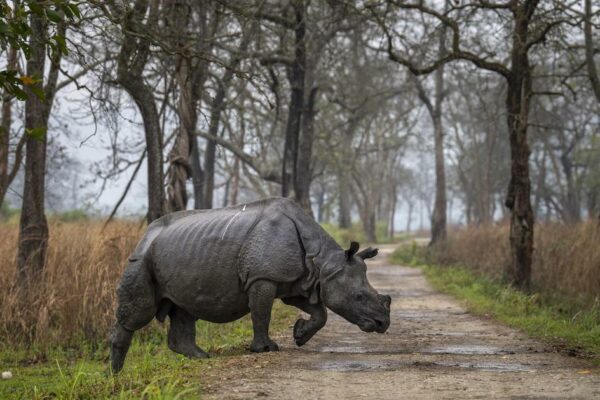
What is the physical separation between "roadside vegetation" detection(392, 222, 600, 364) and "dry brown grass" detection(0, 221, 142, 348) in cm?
491

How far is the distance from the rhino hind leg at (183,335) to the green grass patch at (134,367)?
0.36 ft

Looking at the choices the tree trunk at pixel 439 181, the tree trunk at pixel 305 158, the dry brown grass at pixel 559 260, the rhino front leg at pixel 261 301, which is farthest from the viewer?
the tree trunk at pixel 439 181

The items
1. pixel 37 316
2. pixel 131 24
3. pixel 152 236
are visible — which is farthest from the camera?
pixel 37 316

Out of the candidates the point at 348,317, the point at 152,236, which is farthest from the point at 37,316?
the point at 348,317

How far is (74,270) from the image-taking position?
→ 9914 millimetres

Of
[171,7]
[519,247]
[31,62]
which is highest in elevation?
[171,7]

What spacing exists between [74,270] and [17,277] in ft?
2.24

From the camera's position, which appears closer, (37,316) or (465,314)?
(37,316)

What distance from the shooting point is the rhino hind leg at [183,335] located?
7352mm

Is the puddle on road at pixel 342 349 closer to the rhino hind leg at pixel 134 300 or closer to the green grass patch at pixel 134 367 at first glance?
the green grass patch at pixel 134 367

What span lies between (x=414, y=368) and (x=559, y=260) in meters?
8.14

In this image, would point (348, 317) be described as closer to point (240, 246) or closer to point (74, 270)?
point (240, 246)

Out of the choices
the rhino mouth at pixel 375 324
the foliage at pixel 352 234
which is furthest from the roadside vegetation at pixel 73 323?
the foliage at pixel 352 234

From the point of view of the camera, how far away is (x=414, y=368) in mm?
6336
